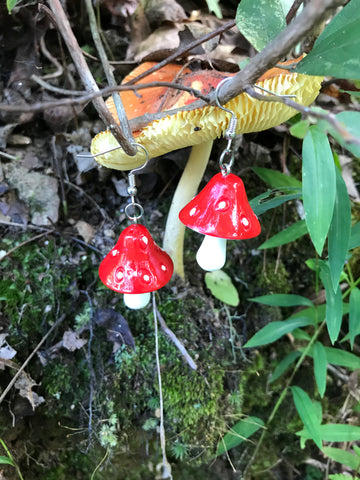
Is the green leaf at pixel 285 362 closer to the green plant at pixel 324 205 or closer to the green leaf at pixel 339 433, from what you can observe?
the green plant at pixel 324 205

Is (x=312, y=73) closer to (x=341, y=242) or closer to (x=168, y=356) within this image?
(x=341, y=242)

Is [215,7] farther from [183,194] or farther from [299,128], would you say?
[299,128]

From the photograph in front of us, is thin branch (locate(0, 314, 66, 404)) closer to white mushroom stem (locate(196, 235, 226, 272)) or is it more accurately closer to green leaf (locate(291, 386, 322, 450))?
white mushroom stem (locate(196, 235, 226, 272))

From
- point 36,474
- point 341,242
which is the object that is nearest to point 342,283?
point 341,242

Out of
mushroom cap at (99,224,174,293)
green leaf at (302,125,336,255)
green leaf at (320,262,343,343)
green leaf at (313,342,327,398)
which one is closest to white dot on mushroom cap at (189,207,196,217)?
mushroom cap at (99,224,174,293)

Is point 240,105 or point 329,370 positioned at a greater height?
point 240,105

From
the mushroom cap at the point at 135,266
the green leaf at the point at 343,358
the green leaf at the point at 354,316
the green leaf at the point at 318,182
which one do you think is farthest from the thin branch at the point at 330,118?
the green leaf at the point at 343,358
